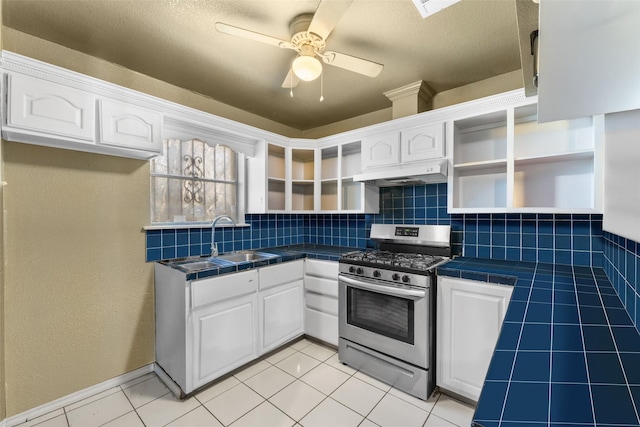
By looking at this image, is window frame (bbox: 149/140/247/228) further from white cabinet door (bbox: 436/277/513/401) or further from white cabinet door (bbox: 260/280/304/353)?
white cabinet door (bbox: 436/277/513/401)

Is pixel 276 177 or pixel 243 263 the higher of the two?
pixel 276 177

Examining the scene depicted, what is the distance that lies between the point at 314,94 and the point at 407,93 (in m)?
0.87

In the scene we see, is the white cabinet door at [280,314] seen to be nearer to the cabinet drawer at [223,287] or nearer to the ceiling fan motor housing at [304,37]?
the cabinet drawer at [223,287]

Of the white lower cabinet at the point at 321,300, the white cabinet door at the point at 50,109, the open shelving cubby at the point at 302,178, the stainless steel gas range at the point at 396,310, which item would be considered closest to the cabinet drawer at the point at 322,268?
the white lower cabinet at the point at 321,300

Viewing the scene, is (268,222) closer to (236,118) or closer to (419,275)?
(236,118)

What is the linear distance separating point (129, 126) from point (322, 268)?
6.11 feet

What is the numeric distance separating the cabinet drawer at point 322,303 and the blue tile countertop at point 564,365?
1478 mm

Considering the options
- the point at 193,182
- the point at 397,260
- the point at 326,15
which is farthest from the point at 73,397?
the point at 326,15

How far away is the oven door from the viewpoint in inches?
75.0

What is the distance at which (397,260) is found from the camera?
218cm

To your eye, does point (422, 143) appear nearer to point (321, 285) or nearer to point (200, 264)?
point (321, 285)

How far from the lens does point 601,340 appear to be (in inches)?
33.5

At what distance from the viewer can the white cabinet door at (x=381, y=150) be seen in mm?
2455

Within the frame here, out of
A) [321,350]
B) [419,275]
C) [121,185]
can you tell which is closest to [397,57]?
[419,275]
